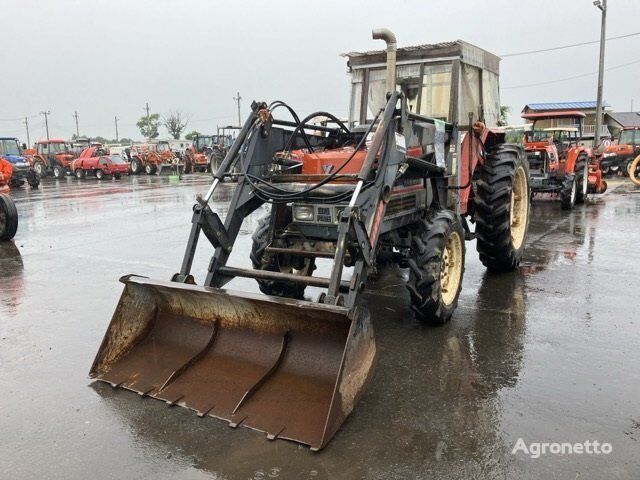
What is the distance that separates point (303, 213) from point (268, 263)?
67cm

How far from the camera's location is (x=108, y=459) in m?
3.06

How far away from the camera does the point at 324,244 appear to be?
5250 mm

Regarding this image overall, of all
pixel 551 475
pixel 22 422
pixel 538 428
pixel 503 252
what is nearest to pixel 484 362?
pixel 538 428

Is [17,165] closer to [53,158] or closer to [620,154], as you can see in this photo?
[53,158]

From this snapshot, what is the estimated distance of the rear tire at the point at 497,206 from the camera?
6.29 meters

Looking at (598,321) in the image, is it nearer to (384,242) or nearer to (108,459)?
(384,242)

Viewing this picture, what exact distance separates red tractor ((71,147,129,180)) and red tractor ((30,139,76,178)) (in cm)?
225

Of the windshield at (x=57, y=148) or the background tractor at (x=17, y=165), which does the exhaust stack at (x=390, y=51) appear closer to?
the background tractor at (x=17, y=165)

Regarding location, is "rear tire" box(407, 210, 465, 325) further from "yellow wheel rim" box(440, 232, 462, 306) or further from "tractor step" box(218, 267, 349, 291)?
"tractor step" box(218, 267, 349, 291)

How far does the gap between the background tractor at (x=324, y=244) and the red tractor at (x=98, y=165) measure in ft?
88.5

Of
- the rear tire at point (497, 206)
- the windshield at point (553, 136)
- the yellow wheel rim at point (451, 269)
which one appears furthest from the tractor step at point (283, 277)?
the windshield at point (553, 136)

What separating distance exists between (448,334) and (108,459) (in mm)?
2918

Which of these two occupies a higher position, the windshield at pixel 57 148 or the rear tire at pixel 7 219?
the windshield at pixel 57 148

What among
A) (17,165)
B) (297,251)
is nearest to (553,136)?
(297,251)
